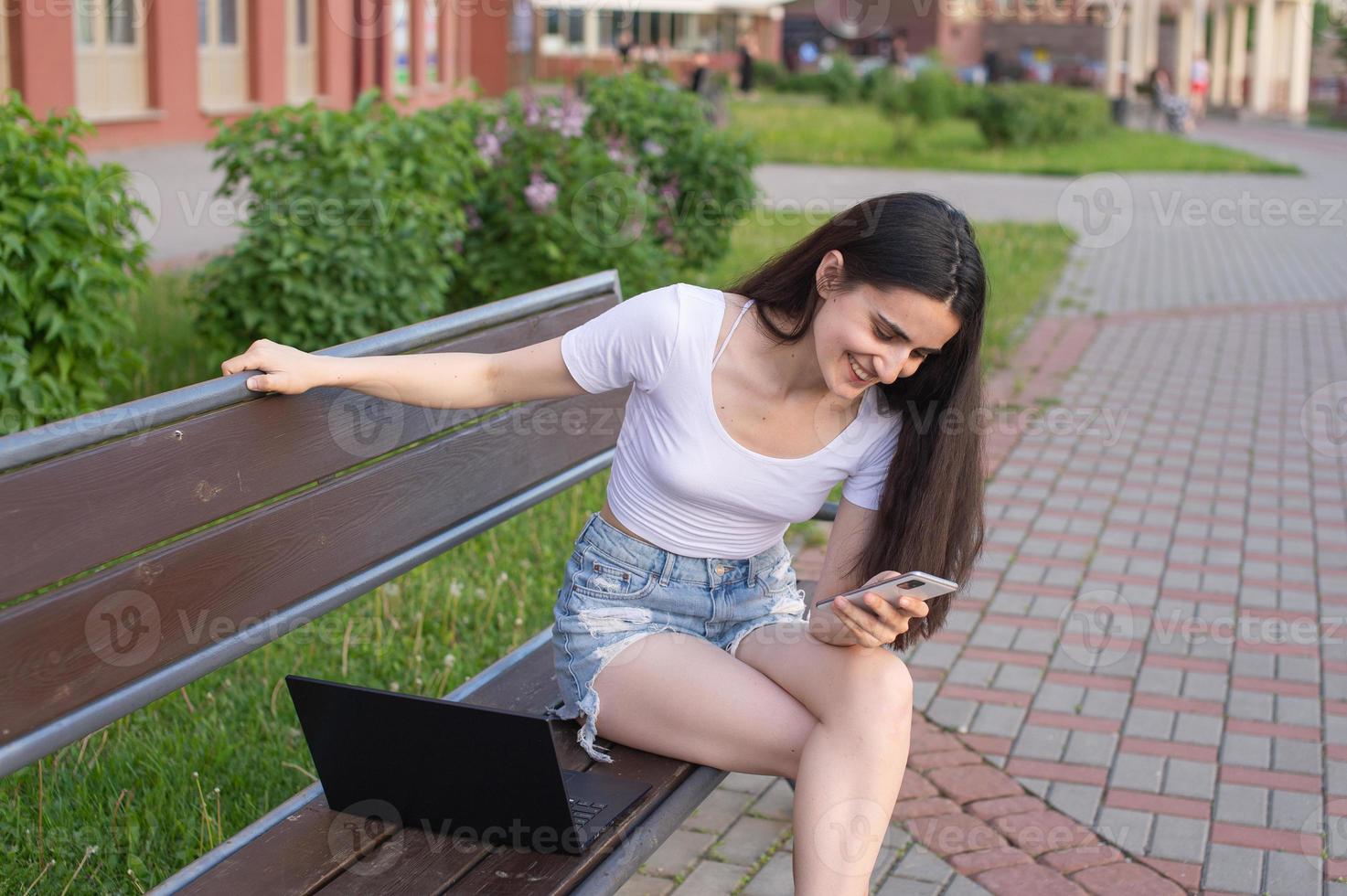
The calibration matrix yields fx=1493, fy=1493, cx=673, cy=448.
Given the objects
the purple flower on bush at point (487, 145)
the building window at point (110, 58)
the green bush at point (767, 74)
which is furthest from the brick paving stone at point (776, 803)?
the green bush at point (767, 74)

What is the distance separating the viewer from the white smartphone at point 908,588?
2217mm

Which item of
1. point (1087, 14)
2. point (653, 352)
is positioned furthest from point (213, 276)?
A: point (1087, 14)

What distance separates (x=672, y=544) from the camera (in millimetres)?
2748

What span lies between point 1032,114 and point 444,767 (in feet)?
78.3

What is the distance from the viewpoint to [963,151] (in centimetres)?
2405

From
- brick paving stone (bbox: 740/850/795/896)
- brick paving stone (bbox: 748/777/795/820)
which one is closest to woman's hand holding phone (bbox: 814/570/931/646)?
brick paving stone (bbox: 740/850/795/896)

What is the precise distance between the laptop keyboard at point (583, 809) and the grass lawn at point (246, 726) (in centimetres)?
95

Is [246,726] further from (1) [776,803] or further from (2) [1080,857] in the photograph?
(2) [1080,857]

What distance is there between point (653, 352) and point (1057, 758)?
173cm

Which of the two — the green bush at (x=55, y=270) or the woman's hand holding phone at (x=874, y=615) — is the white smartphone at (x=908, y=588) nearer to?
the woman's hand holding phone at (x=874, y=615)

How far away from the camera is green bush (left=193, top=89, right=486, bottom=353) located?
5508 mm

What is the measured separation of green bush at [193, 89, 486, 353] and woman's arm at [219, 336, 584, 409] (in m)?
2.88

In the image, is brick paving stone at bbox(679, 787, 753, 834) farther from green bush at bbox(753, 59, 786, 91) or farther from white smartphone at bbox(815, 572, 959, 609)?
green bush at bbox(753, 59, 786, 91)

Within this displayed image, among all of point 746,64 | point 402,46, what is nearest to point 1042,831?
point 402,46
